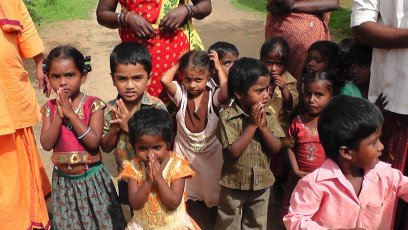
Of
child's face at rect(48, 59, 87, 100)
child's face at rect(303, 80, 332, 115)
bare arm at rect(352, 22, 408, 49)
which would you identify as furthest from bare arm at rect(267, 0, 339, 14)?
child's face at rect(48, 59, 87, 100)

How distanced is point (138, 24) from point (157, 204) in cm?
125

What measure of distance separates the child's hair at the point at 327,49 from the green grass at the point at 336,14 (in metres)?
6.46

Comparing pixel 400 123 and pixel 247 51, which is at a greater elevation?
pixel 400 123

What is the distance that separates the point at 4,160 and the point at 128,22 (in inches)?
50.0

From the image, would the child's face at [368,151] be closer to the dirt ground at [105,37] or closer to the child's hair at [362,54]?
the child's hair at [362,54]

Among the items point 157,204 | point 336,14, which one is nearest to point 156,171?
point 157,204

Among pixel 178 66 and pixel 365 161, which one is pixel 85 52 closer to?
pixel 178 66

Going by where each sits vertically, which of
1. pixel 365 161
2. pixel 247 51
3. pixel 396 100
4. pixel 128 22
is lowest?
pixel 247 51

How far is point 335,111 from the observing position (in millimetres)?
1964

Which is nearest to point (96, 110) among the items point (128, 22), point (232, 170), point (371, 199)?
point (128, 22)

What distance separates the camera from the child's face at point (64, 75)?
2738mm

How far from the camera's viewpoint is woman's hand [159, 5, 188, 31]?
9.64 ft

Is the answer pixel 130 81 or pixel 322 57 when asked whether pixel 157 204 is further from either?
pixel 322 57

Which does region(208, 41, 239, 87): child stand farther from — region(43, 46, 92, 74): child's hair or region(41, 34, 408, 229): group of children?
region(43, 46, 92, 74): child's hair
